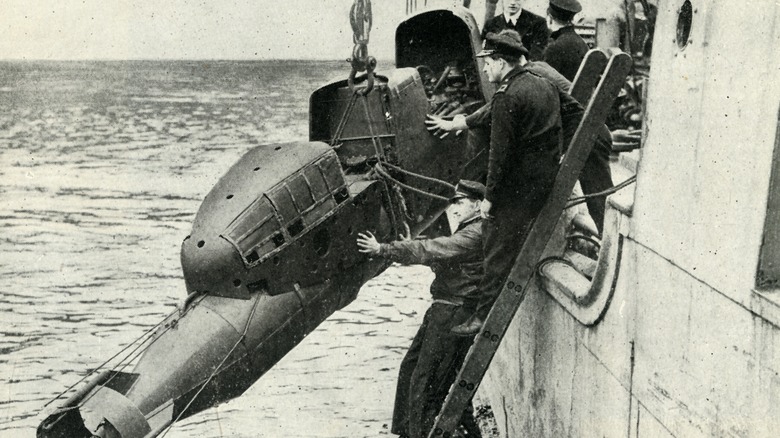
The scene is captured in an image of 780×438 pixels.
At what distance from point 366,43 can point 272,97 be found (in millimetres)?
82645

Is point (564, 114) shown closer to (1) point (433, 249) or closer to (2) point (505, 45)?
(2) point (505, 45)

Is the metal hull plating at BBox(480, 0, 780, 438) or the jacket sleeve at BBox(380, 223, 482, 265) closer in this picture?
the metal hull plating at BBox(480, 0, 780, 438)

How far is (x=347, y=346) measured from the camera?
15.1 m

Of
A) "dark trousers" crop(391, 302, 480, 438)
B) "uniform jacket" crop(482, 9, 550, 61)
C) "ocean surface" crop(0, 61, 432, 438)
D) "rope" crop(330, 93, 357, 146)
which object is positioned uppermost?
"uniform jacket" crop(482, 9, 550, 61)

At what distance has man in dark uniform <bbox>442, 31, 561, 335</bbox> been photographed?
6168 mm

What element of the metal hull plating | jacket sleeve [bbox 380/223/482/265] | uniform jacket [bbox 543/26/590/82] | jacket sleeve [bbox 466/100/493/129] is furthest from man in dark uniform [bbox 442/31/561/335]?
uniform jacket [bbox 543/26/590/82]

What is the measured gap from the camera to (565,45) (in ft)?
29.7

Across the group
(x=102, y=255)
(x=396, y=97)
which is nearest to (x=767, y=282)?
(x=396, y=97)

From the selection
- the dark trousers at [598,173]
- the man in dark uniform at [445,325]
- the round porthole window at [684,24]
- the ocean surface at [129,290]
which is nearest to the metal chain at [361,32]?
the ocean surface at [129,290]

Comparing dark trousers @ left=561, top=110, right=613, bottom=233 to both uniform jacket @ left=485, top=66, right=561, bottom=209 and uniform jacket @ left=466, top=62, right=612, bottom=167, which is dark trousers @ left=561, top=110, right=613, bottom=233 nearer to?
uniform jacket @ left=466, top=62, right=612, bottom=167

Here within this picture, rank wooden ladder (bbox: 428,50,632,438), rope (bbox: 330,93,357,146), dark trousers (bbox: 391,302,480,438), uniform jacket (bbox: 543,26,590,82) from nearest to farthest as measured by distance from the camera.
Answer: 1. wooden ladder (bbox: 428,50,632,438)
2. dark trousers (bbox: 391,302,480,438)
3. rope (bbox: 330,93,357,146)
4. uniform jacket (bbox: 543,26,590,82)

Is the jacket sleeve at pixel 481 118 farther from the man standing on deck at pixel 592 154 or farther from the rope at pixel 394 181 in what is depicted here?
the rope at pixel 394 181

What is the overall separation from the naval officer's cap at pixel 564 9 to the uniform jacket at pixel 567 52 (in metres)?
0.13

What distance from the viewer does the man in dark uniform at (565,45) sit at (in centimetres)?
902
